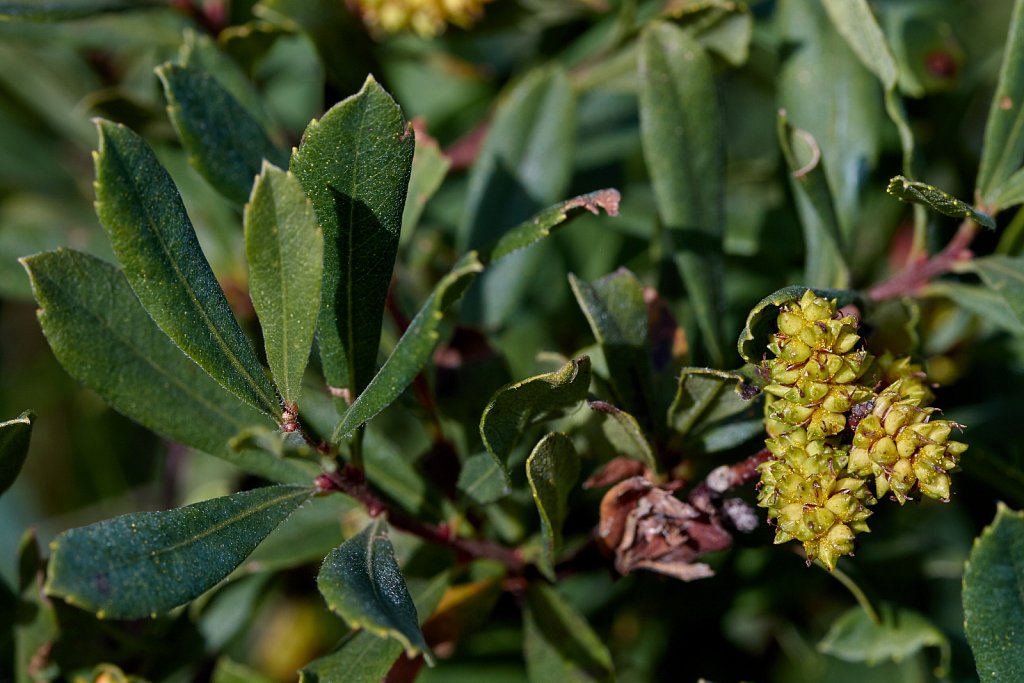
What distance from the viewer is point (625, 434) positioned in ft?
3.85

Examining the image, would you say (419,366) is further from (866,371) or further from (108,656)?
(108,656)

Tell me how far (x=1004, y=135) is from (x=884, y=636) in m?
0.71

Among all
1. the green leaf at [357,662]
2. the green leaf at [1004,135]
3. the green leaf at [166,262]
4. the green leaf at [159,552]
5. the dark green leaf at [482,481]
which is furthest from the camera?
the green leaf at [1004,135]

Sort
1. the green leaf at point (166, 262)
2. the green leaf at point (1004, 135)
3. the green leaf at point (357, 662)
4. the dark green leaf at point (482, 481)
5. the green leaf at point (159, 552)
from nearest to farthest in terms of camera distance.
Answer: the green leaf at point (159, 552) < the green leaf at point (166, 262) < the green leaf at point (357, 662) < the dark green leaf at point (482, 481) < the green leaf at point (1004, 135)

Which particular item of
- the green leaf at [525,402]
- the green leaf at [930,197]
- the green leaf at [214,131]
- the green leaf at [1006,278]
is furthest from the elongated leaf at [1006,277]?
the green leaf at [214,131]

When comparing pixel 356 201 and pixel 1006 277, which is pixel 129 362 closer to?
pixel 356 201

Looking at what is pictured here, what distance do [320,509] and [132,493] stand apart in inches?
45.5

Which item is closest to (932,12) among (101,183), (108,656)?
(101,183)

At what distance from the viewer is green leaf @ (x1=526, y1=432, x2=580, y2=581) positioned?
3.40ft

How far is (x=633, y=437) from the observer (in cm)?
115

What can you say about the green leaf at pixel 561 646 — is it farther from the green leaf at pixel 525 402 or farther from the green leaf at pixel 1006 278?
the green leaf at pixel 1006 278

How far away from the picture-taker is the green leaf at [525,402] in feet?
3.31

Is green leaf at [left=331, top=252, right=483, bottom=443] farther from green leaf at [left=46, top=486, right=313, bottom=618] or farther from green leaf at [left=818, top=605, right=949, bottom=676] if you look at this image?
green leaf at [left=818, top=605, right=949, bottom=676]

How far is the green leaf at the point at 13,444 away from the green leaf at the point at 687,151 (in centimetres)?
86
